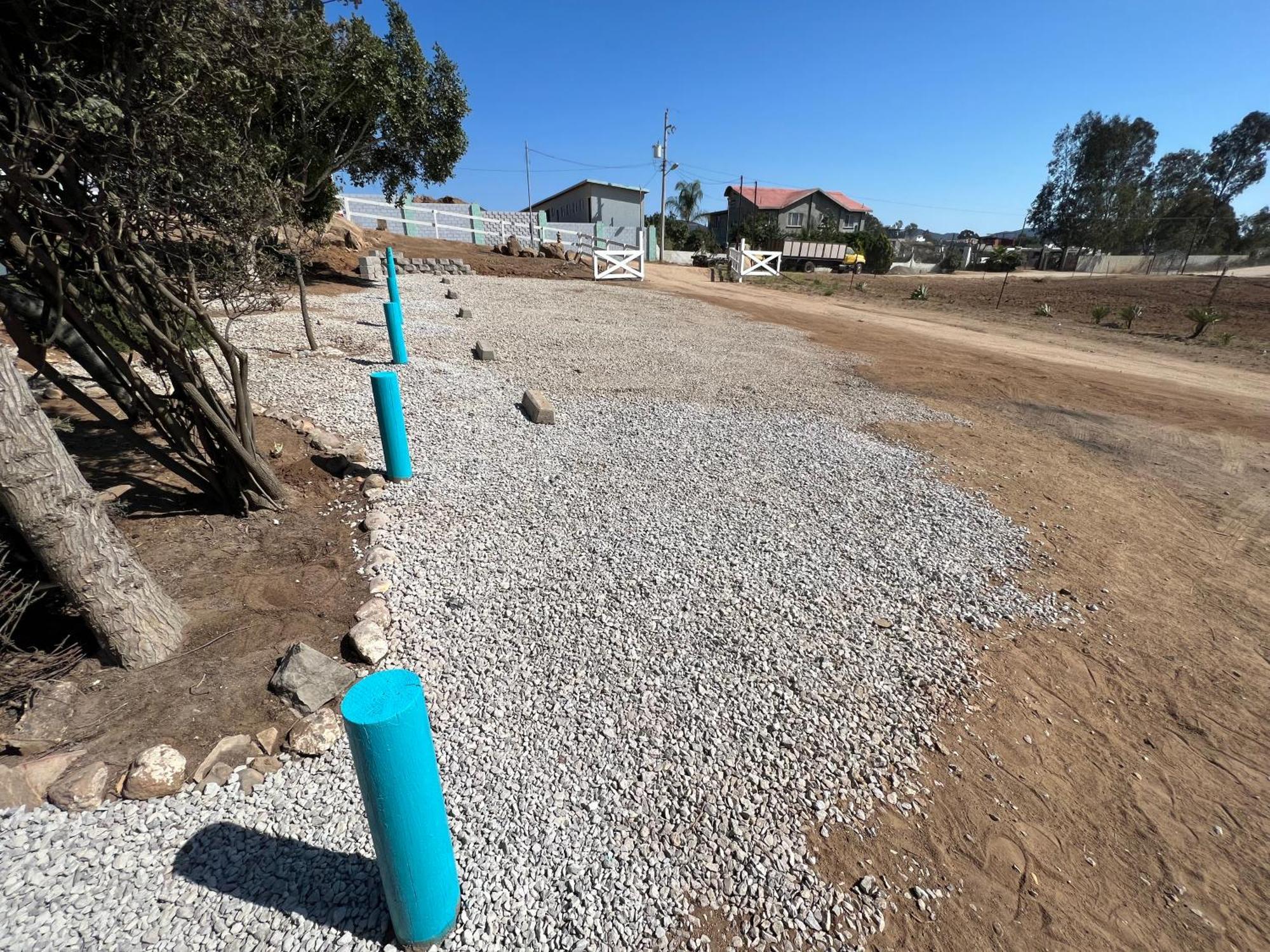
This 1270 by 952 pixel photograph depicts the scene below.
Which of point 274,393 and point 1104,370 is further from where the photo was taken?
point 1104,370

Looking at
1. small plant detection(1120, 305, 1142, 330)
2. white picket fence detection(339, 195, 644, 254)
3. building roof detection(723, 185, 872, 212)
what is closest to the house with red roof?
building roof detection(723, 185, 872, 212)

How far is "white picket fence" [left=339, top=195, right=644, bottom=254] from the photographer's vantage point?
2486cm

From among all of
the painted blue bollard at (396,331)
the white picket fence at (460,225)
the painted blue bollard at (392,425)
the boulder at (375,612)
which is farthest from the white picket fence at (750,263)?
the boulder at (375,612)

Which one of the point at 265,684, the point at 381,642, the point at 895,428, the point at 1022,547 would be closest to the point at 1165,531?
the point at 1022,547

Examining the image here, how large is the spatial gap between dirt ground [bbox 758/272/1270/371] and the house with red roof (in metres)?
22.5

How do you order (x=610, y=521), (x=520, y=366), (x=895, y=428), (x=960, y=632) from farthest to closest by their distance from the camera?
(x=520, y=366) < (x=895, y=428) < (x=610, y=521) < (x=960, y=632)

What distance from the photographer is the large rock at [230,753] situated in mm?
2480

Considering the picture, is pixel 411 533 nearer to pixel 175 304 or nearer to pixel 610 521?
pixel 610 521

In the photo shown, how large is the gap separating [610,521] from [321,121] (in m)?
10.9

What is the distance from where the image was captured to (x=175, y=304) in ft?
11.5

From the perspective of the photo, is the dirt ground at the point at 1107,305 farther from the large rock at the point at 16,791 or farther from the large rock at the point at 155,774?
the large rock at the point at 16,791

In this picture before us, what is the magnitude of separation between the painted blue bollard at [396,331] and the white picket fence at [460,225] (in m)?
18.0

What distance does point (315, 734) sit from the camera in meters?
2.71

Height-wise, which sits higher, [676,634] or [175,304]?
[175,304]
